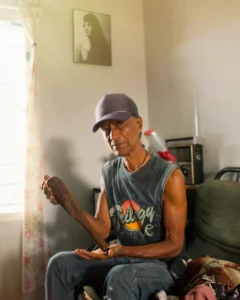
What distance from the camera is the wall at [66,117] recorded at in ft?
7.68

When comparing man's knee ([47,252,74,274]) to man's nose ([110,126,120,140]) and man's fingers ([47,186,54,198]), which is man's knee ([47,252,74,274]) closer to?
man's fingers ([47,186,54,198])

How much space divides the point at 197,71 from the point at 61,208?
48.7 inches

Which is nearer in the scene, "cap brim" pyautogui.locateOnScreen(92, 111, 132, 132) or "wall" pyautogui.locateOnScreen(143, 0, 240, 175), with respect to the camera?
"cap brim" pyautogui.locateOnScreen(92, 111, 132, 132)

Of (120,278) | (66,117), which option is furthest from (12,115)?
(120,278)

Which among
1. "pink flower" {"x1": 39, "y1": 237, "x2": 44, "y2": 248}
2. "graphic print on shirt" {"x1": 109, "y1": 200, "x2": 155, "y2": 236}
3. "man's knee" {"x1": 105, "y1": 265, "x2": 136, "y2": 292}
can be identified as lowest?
"pink flower" {"x1": 39, "y1": 237, "x2": 44, "y2": 248}

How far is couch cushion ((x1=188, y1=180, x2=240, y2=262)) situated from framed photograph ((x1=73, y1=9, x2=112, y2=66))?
1.26 metres

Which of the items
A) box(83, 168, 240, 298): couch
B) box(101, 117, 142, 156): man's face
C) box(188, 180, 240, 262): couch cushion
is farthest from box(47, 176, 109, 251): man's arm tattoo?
box(188, 180, 240, 262): couch cushion

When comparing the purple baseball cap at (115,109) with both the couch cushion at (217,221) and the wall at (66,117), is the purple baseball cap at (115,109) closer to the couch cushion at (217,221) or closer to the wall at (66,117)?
the couch cushion at (217,221)

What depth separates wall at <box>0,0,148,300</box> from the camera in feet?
7.68

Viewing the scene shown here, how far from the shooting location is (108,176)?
1629mm

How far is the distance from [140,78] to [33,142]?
3.15 ft

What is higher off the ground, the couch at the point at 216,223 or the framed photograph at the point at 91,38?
the framed photograph at the point at 91,38

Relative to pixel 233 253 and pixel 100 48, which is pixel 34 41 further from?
pixel 233 253

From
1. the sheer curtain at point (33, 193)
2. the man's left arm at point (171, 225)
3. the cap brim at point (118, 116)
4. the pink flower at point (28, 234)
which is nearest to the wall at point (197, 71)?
the man's left arm at point (171, 225)
